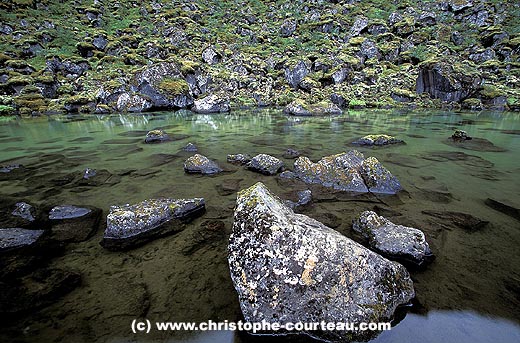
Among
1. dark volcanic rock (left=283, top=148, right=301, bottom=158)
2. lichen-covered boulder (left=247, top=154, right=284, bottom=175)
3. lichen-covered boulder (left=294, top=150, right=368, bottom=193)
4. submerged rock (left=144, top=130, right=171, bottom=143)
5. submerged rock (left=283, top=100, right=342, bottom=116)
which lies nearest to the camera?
lichen-covered boulder (left=294, top=150, right=368, bottom=193)

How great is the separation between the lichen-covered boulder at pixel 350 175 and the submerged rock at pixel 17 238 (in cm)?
708

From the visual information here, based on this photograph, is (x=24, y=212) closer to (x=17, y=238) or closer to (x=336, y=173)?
(x=17, y=238)

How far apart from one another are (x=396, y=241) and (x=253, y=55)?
77853 millimetres

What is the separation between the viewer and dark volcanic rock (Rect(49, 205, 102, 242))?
5.41 meters

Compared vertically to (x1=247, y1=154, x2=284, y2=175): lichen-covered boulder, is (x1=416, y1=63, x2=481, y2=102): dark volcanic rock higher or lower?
higher

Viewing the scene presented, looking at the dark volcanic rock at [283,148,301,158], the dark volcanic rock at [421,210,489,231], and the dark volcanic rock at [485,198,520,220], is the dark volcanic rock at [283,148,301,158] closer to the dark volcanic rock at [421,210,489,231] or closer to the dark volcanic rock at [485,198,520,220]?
the dark volcanic rock at [421,210,489,231]

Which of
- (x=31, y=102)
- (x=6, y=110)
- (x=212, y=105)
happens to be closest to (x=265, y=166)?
(x=212, y=105)

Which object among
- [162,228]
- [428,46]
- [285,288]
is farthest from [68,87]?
[428,46]

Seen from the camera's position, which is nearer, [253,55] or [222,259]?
[222,259]

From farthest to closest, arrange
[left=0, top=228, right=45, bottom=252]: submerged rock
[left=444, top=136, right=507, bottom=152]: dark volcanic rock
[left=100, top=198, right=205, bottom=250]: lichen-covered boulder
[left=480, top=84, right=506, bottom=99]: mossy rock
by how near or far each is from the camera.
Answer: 1. [left=480, top=84, right=506, bottom=99]: mossy rock
2. [left=444, top=136, right=507, bottom=152]: dark volcanic rock
3. [left=100, top=198, right=205, bottom=250]: lichen-covered boulder
4. [left=0, top=228, right=45, bottom=252]: submerged rock

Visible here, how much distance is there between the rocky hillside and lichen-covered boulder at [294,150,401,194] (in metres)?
29.6

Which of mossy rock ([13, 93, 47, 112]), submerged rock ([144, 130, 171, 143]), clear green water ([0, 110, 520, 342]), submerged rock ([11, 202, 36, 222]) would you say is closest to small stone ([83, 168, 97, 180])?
clear green water ([0, 110, 520, 342])

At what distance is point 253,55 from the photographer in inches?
2913

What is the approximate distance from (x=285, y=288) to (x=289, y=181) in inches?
218
